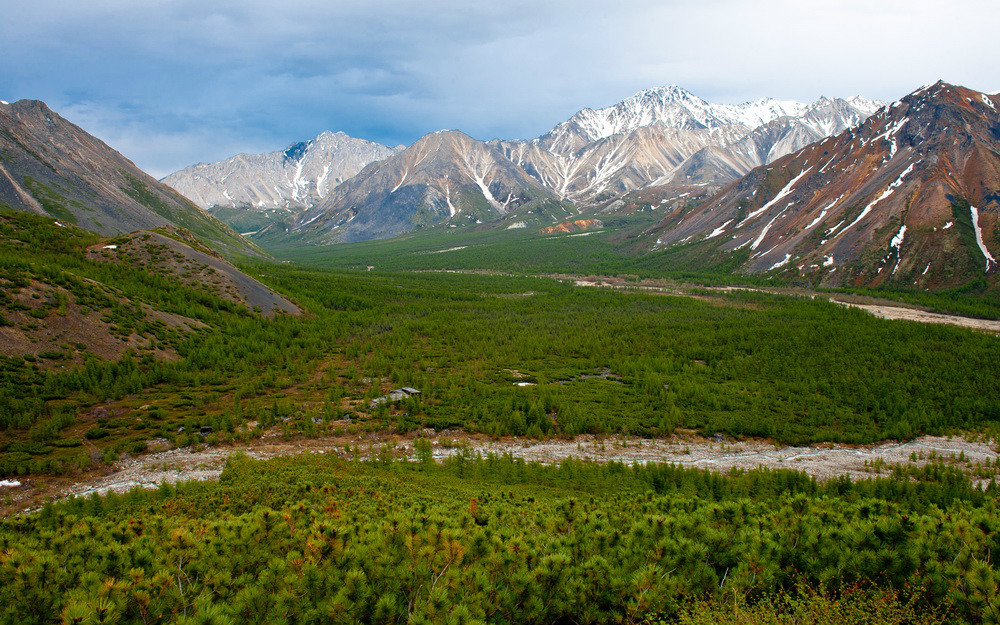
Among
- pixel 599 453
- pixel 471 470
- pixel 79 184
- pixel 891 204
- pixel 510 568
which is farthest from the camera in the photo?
pixel 79 184

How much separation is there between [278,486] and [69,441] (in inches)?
447

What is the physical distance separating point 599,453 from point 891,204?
284ft

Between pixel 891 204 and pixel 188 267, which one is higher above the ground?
pixel 891 204

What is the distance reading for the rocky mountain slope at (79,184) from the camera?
84.0 metres

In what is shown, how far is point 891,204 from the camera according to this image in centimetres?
7456

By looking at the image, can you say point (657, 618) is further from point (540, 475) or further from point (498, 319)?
point (498, 319)

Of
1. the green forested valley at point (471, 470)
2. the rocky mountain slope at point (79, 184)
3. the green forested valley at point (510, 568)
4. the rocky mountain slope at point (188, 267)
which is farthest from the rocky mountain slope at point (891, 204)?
the rocky mountain slope at point (79, 184)

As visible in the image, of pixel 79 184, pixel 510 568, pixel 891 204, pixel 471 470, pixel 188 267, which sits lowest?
pixel 471 470

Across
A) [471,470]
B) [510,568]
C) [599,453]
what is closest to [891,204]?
[599,453]

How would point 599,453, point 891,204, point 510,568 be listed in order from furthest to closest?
1. point 891,204
2. point 599,453
3. point 510,568

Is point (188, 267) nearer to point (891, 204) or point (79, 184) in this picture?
point (79, 184)

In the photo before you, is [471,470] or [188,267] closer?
[471,470]

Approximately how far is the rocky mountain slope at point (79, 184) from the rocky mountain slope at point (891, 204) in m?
132

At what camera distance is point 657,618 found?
5605mm
